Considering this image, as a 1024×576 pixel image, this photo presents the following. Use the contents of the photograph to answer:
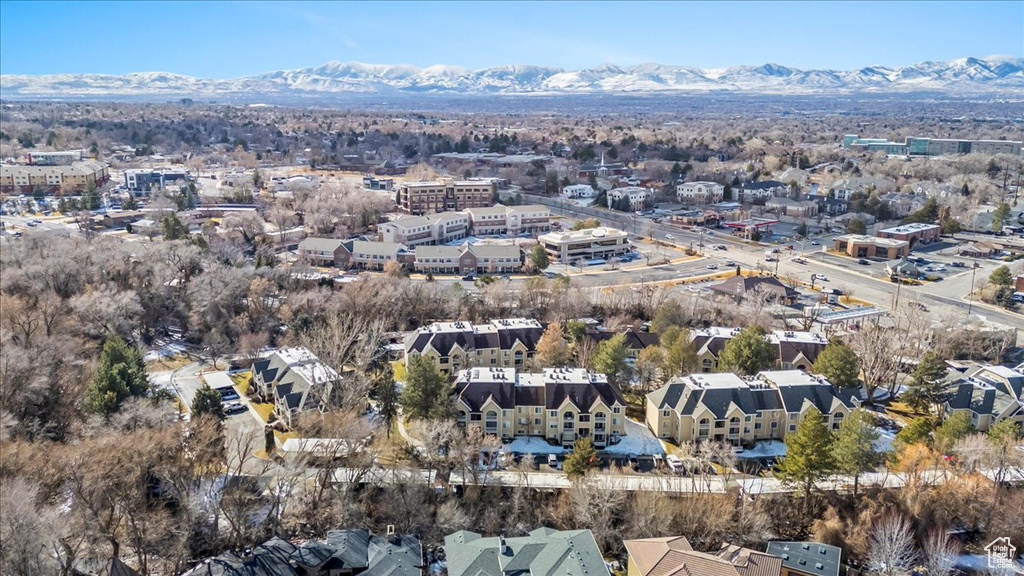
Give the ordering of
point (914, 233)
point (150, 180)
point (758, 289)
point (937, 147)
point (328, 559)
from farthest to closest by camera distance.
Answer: point (937, 147)
point (150, 180)
point (914, 233)
point (758, 289)
point (328, 559)

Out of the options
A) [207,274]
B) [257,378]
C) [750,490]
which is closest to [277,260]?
[207,274]

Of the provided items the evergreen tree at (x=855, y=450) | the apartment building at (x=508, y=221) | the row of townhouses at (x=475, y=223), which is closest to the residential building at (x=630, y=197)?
the row of townhouses at (x=475, y=223)

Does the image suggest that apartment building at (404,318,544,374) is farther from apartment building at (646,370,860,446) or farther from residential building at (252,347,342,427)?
apartment building at (646,370,860,446)

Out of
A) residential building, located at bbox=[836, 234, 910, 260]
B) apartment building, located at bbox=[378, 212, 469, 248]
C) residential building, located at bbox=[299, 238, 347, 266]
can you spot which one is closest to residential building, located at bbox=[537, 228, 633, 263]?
apartment building, located at bbox=[378, 212, 469, 248]

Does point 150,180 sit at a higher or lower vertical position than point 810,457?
higher

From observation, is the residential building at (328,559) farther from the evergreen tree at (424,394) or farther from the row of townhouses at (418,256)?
the row of townhouses at (418,256)

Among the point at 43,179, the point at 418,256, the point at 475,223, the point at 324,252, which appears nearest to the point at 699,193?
the point at 475,223

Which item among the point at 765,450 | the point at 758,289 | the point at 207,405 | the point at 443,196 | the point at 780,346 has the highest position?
the point at 443,196

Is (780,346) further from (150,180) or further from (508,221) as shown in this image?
(150,180)
